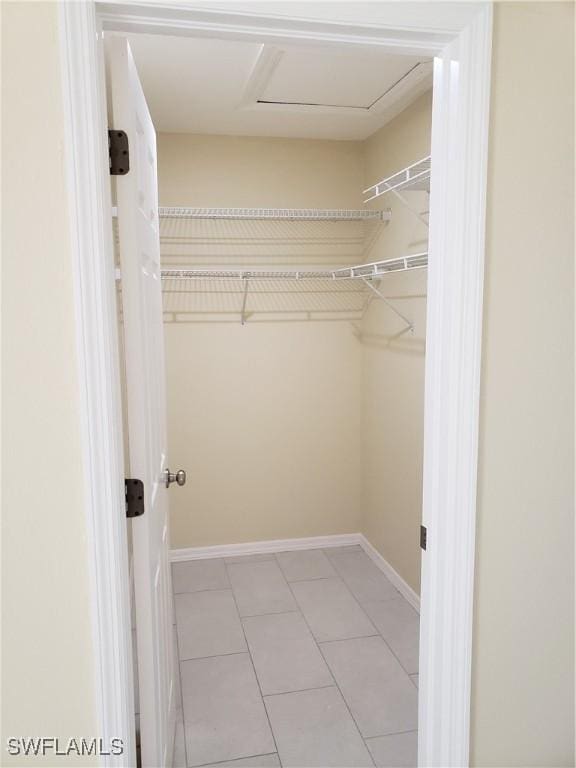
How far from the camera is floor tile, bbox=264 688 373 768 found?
1.94 meters

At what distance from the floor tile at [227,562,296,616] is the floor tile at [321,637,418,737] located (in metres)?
0.43

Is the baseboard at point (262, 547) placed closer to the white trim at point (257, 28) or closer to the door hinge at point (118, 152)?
the door hinge at point (118, 152)

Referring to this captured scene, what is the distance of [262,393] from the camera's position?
3445mm

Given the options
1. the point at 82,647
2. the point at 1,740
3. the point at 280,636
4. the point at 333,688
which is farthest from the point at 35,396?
the point at 280,636

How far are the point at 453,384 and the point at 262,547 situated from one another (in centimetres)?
251

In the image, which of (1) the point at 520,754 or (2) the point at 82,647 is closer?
(2) the point at 82,647

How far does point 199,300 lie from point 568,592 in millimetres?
2431

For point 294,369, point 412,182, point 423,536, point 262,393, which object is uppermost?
point 412,182

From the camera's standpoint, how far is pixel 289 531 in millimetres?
3605

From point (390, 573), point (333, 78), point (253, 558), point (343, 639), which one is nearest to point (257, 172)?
point (333, 78)

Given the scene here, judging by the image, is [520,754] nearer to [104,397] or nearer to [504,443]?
[504,443]

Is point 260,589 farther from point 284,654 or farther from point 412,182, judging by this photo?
point 412,182

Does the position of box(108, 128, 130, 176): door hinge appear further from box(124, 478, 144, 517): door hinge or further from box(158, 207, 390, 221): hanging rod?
box(158, 207, 390, 221): hanging rod

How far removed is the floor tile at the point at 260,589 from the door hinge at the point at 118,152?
2281 millimetres
